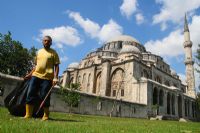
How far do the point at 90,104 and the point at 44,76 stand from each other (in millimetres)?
19673

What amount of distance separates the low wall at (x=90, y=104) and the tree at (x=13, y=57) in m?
11.2

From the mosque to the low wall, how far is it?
971mm

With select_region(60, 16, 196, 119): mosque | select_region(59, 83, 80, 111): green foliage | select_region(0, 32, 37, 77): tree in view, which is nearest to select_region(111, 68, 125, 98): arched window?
select_region(60, 16, 196, 119): mosque

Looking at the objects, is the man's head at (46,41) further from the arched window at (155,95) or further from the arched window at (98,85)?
the arched window at (98,85)

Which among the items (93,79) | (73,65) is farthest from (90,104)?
(73,65)

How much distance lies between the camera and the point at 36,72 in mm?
5949

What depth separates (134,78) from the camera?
3706 centimetres

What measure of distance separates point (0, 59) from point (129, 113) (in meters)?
18.0

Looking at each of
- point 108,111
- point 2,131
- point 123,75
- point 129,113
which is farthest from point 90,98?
point 2,131

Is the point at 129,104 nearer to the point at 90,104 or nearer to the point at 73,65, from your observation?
A: the point at 90,104

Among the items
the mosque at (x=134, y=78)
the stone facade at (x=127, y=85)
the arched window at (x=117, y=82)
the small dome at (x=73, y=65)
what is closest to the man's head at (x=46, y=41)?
the stone facade at (x=127, y=85)

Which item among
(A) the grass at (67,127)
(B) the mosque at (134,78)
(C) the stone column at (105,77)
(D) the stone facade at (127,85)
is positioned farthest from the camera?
(C) the stone column at (105,77)

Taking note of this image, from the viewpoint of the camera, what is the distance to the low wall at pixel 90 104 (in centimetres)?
1853

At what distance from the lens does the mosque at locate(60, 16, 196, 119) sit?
3614 centimetres
